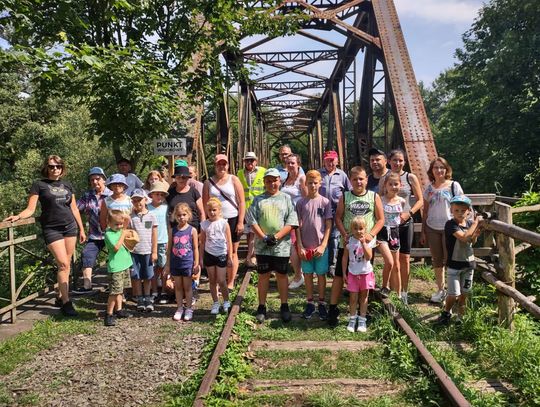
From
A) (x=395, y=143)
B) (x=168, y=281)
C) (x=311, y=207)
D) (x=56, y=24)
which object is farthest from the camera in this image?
(x=395, y=143)

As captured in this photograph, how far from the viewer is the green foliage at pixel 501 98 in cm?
1780

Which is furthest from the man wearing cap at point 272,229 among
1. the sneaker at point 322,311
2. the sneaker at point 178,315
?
the sneaker at point 178,315

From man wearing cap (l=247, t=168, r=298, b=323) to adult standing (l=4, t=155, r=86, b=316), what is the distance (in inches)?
95.5

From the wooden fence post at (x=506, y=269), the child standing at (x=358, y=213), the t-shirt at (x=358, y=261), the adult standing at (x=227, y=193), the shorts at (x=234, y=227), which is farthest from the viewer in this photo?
the shorts at (x=234, y=227)

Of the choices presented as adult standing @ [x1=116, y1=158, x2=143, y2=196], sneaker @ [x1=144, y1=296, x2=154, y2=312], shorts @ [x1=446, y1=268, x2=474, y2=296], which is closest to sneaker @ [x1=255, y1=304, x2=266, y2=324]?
sneaker @ [x1=144, y1=296, x2=154, y2=312]

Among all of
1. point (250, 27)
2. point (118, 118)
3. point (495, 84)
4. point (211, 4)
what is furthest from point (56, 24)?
point (495, 84)

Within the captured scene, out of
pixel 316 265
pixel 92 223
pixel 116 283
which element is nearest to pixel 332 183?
pixel 316 265

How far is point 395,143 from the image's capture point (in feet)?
28.4

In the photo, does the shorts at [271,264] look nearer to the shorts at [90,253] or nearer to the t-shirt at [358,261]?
the t-shirt at [358,261]

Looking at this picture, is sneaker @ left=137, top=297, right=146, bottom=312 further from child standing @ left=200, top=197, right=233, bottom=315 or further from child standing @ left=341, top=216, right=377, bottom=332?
child standing @ left=341, top=216, right=377, bottom=332

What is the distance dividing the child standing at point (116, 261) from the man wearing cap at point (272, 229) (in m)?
1.69

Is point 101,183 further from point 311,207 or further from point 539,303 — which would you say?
point 539,303

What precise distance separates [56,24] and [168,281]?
12.3 feet

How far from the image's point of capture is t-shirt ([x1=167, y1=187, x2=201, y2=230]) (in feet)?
19.5
